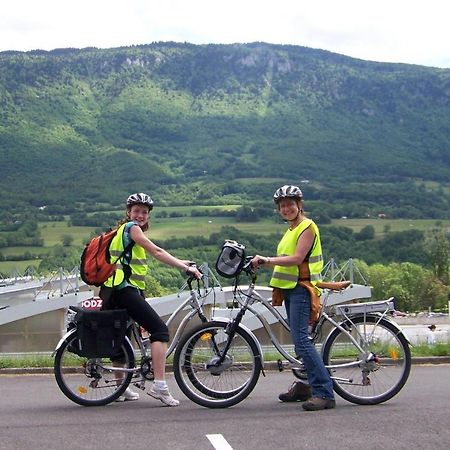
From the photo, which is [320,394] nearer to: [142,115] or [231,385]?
[231,385]

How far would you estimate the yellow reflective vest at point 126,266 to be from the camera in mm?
7816

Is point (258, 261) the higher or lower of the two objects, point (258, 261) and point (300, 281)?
the higher

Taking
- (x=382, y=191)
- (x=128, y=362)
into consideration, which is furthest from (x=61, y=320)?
(x=382, y=191)

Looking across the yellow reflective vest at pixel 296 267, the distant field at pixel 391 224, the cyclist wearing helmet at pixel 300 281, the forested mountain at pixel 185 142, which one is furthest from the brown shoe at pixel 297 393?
the forested mountain at pixel 185 142

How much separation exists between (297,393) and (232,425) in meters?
1.26

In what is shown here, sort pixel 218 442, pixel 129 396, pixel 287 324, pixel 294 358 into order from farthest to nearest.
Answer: pixel 129 396 < pixel 287 324 < pixel 294 358 < pixel 218 442

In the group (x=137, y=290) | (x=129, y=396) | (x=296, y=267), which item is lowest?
(x=129, y=396)

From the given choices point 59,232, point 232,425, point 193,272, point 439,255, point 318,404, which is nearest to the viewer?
point 232,425

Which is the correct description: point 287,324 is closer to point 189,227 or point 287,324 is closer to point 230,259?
point 230,259

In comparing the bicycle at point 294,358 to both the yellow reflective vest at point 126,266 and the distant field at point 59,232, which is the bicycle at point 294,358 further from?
the distant field at point 59,232

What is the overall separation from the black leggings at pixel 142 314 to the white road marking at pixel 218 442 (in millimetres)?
1543

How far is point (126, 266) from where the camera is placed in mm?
7859

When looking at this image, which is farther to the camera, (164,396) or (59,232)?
(59,232)

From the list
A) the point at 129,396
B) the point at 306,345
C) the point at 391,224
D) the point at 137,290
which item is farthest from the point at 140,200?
the point at 391,224
